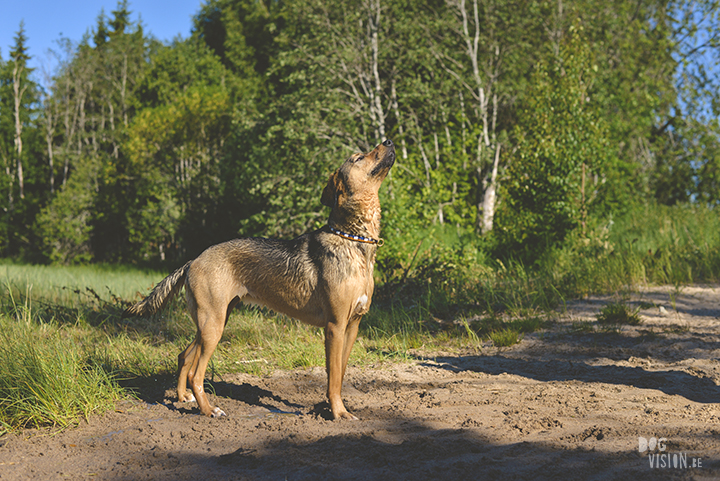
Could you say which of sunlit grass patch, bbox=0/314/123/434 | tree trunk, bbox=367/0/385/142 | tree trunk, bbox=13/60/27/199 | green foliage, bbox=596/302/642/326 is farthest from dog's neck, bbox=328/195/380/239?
tree trunk, bbox=13/60/27/199

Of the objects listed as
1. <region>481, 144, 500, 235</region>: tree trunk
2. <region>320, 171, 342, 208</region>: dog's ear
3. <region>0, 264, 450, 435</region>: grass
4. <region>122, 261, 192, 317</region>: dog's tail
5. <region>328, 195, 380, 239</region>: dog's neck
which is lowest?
<region>0, 264, 450, 435</region>: grass

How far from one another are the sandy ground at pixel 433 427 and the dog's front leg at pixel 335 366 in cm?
13

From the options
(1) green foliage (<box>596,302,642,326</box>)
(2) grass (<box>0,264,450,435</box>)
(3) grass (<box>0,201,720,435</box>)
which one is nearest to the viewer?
(2) grass (<box>0,264,450,435</box>)

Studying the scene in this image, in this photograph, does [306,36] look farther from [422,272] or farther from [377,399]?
[377,399]

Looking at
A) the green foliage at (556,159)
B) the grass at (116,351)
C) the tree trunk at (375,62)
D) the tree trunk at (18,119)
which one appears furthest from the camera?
the tree trunk at (18,119)

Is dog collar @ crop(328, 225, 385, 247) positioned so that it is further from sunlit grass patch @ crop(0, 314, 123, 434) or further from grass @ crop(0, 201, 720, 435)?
sunlit grass patch @ crop(0, 314, 123, 434)

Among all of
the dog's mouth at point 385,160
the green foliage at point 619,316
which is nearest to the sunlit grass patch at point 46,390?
the dog's mouth at point 385,160

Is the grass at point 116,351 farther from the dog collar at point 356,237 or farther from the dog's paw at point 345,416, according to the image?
the dog collar at point 356,237

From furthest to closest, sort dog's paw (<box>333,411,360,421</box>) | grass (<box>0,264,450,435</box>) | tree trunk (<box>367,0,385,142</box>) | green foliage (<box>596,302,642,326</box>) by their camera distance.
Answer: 1. tree trunk (<box>367,0,385,142</box>)
2. green foliage (<box>596,302,642,326</box>)
3. grass (<box>0,264,450,435</box>)
4. dog's paw (<box>333,411,360,421</box>)

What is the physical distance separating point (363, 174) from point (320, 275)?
33.8 inches

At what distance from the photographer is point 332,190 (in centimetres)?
452

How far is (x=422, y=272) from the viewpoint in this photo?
376 inches

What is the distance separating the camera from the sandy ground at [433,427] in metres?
3.28

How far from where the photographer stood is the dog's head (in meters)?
4.36
